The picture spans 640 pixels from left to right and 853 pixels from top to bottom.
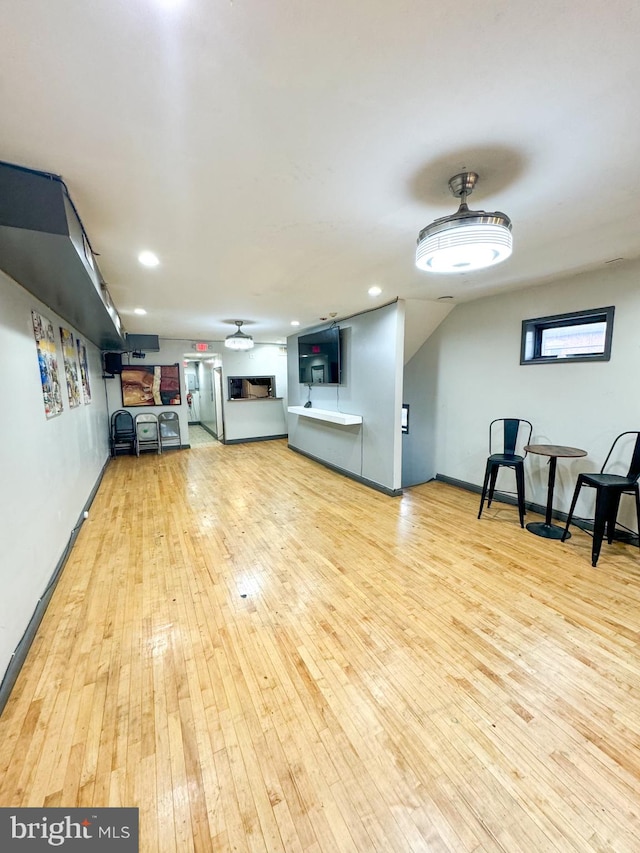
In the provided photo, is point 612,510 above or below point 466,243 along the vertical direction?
below

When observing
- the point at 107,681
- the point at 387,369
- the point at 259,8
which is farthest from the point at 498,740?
the point at 387,369

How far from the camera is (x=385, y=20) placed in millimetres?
961

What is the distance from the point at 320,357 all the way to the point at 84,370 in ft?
12.2

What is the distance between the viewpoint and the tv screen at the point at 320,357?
5758 millimetres

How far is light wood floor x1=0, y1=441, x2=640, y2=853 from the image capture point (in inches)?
49.9

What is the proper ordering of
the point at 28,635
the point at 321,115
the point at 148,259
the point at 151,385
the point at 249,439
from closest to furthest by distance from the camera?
the point at 321,115 → the point at 28,635 → the point at 148,259 → the point at 151,385 → the point at 249,439

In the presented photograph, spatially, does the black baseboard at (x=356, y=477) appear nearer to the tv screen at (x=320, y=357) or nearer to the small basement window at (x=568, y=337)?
the tv screen at (x=320, y=357)

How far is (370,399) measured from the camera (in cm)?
510

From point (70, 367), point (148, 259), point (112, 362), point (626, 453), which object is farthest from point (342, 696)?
point (112, 362)

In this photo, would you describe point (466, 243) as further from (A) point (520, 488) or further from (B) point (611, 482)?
(A) point (520, 488)

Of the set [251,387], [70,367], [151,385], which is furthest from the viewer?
[251,387]

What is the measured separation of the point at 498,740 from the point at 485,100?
105 inches

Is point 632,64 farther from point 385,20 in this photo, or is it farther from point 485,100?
point 385,20

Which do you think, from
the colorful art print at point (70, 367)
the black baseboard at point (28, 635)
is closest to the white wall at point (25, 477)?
the black baseboard at point (28, 635)
